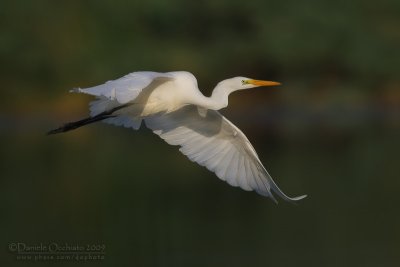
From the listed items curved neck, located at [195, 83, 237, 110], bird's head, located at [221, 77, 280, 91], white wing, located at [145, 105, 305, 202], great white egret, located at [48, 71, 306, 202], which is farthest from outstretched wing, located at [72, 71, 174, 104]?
white wing, located at [145, 105, 305, 202]

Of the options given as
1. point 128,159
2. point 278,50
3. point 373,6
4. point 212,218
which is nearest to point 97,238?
point 212,218

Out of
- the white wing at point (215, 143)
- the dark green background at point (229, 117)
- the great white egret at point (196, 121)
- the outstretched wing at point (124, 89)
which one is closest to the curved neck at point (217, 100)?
the great white egret at point (196, 121)

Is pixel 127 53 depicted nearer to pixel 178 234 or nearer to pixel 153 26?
pixel 153 26

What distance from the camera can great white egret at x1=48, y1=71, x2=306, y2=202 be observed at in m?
8.00

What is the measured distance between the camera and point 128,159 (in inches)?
620

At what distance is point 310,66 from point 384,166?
7.98 meters

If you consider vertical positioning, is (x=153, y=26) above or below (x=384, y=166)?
above

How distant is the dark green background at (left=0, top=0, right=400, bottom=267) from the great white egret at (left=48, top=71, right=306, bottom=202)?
182 cm

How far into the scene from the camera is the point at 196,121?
8445 mm

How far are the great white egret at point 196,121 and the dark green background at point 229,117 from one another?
5.97 feet

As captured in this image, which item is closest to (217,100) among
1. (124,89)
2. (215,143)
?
(215,143)

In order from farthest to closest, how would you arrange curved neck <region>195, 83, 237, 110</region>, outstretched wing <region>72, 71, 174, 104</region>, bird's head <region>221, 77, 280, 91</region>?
bird's head <region>221, 77, 280, 91</region>, curved neck <region>195, 83, 237, 110</region>, outstretched wing <region>72, 71, 174, 104</region>

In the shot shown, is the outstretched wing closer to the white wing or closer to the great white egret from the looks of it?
the great white egret

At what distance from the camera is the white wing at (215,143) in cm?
816
